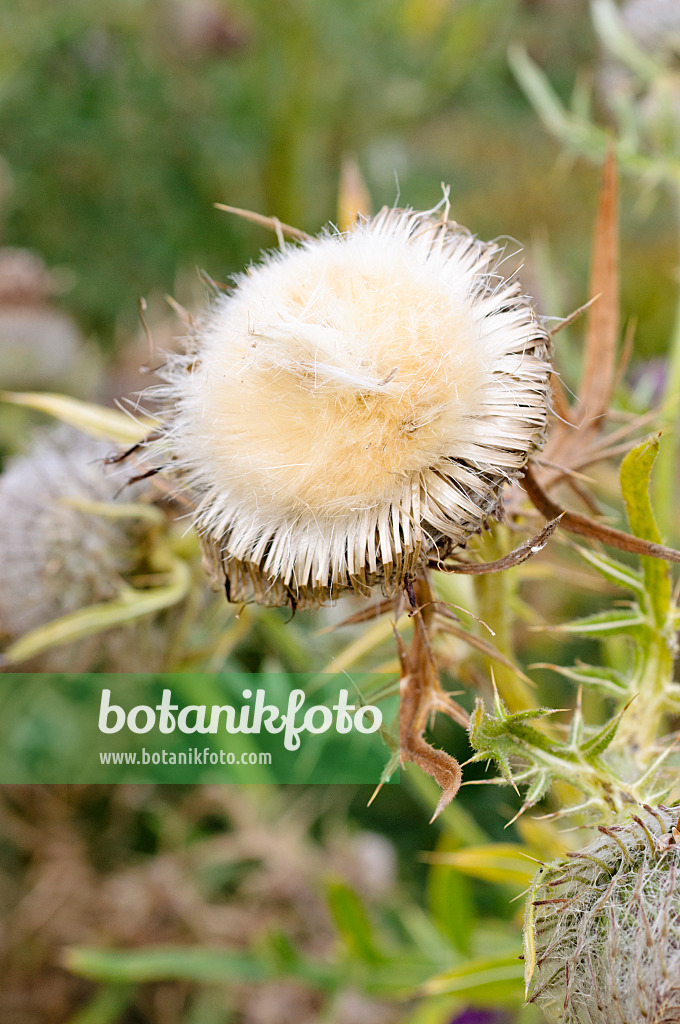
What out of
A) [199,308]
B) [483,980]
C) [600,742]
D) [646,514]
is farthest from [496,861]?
[199,308]

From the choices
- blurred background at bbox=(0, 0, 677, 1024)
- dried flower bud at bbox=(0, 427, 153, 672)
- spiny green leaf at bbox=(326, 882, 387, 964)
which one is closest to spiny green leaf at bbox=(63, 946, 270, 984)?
blurred background at bbox=(0, 0, 677, 1024)

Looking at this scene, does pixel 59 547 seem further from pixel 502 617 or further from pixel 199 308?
pixel 502 617

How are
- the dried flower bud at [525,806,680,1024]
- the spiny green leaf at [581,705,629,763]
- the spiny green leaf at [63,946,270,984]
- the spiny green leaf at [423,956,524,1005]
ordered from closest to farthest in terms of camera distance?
the dried flower bud at [525,806,680,1024]
the spiny green leaf at [581,705,629,763]
the spiny green leaf at [423,956,524,1005]
the spiny green leaf at [63,946,270,984]

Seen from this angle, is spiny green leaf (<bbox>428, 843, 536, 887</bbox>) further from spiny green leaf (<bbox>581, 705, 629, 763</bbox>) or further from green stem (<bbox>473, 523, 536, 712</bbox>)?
spiny green leaf (<bbox>581, 705, 629, 763</bbox>)

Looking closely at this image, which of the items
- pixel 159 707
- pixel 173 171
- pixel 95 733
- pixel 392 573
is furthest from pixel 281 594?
pixel 173 171

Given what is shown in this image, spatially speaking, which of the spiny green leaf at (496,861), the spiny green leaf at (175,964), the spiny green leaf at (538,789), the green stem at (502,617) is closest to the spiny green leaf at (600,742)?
the spiny green leaf at (538,789)

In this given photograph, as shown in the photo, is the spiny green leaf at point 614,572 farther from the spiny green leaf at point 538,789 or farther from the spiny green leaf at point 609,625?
the spiny green leaf at point 538,789
